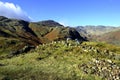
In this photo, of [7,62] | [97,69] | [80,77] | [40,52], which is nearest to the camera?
[80,77]

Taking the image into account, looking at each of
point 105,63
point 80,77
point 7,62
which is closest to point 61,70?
point 80,77

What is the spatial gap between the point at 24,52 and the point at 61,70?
24.0 meters

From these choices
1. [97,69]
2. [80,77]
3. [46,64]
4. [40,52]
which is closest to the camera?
[80,77]

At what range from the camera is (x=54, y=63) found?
5581 centimetres

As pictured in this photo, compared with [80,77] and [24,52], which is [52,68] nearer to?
[80,77]

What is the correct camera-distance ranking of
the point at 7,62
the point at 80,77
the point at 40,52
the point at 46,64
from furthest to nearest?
the point at 40,52 → the point at 7,62 → the point at 46,64 → the point at 80,77

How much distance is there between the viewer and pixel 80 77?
4494cm

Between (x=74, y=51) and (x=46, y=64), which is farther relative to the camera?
(x=74, y=51)

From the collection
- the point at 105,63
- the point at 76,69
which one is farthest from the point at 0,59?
the point at 105,63

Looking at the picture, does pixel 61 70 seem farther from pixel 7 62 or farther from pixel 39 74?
pixel 7 62

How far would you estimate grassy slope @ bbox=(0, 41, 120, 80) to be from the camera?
4578 centimetres

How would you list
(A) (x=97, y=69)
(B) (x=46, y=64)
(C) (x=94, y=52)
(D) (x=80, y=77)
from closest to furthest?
1. (D) (x=80, y=77)
2. (A) (x=97, y=69)
3. (B) (x=46, y=64)
4. (C) (x=94, y=52)

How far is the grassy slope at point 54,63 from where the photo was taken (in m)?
45.8

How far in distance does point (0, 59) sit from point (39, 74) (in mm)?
22696
